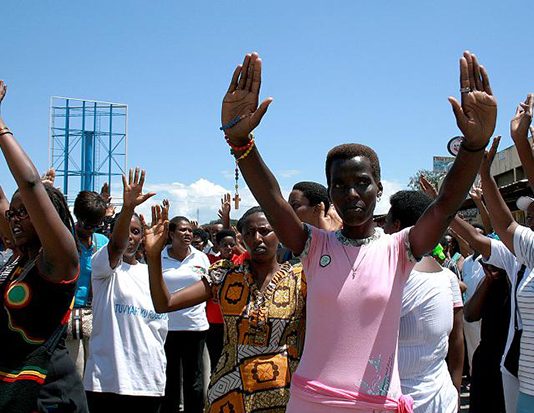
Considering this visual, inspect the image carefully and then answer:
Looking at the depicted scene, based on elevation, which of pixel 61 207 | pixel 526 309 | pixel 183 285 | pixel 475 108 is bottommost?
pixel 183 285

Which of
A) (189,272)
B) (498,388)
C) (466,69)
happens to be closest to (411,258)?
(466,69)

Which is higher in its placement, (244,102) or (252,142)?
(244,102)

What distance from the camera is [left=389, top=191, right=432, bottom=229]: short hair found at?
3.67m

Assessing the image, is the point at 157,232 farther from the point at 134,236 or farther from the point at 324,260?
the point at 324,260

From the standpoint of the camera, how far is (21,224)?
3047 mm

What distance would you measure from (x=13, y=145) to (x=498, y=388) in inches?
182

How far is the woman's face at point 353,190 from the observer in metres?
2.55

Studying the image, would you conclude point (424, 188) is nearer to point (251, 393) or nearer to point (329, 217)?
point (329, 217)

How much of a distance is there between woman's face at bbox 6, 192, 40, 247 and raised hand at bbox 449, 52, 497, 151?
6.45 feet

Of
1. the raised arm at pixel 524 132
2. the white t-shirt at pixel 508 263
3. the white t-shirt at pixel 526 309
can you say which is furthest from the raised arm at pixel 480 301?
the raised arm at pixel 524 132

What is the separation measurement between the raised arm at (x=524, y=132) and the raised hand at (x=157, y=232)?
2062 millimetres

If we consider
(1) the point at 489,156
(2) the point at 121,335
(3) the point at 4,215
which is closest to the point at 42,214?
(3) the point at 4,215

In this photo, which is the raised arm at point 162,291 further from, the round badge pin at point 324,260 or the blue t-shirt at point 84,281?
the blue t-shirt at point 84,281

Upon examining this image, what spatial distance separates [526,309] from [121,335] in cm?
296
